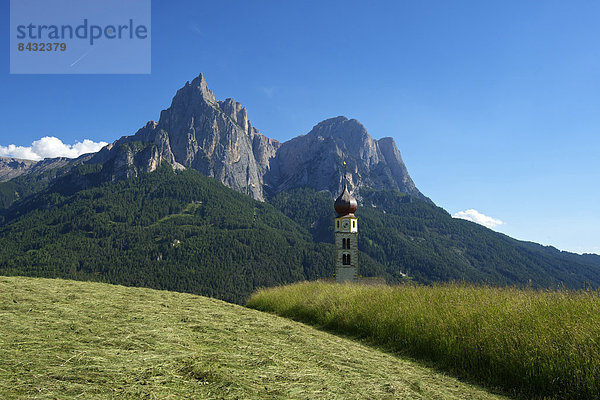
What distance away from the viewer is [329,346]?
283 inches

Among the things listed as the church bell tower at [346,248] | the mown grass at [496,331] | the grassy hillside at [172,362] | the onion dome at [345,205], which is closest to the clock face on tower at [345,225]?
the church bell tower at [346,248]

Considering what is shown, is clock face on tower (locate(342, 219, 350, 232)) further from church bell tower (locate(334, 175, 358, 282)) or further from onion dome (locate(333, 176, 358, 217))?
onion dome (locate(333, 176, 358, 217))

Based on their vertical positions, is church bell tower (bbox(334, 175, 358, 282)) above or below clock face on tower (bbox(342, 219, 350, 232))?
below

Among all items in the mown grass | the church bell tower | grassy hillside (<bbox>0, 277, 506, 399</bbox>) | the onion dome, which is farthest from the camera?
the onion dome

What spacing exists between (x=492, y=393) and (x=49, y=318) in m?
8.54

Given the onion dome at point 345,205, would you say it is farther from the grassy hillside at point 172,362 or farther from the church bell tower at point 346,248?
the grassy hillside at point 172,362

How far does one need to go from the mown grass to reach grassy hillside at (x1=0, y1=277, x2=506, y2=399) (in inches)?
39.2

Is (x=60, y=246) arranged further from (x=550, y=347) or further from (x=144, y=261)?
(x=550, y=347)

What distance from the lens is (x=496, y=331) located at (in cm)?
692

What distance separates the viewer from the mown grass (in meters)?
5.52

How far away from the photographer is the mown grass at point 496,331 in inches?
217

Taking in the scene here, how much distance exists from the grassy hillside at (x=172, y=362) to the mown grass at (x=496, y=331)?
1.00 metres

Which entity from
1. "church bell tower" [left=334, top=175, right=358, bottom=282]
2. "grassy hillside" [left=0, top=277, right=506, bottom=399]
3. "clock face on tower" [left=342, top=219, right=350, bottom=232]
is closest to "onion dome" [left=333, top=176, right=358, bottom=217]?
"church bell tower" [left=334, top=175, right=358, bottom=282]

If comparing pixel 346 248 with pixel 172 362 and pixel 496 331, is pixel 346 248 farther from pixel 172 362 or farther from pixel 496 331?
pixel 172 362
